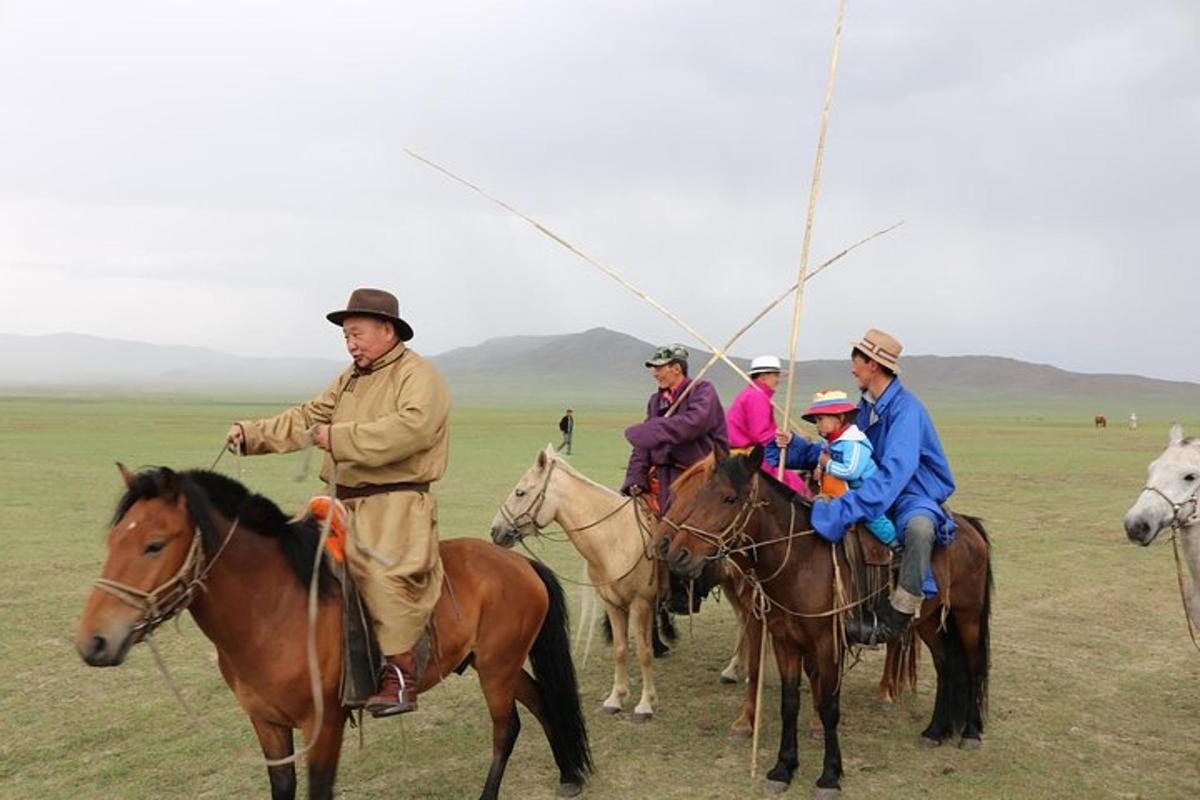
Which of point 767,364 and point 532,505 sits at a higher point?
point 767,364

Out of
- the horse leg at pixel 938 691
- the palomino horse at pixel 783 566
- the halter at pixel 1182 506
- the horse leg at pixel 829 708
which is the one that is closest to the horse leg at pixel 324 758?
the palomino horse at pixel 783 566

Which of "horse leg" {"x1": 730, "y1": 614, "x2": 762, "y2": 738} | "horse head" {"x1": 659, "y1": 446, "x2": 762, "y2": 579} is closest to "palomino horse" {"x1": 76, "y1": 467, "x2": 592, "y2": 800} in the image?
"horse head" {"x1": 659, "y1": 446, "x2": 762, "y2": 579}

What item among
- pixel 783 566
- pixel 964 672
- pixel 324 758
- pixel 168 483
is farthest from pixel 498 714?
pixel 964 672

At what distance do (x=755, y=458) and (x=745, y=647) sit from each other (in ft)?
9.10

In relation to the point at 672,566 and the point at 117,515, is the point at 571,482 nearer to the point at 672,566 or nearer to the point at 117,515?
the point at 672,566

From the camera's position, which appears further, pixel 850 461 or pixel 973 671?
pixel 973 671

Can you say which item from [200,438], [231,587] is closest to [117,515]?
[231,587]

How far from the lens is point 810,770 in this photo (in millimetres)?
5797

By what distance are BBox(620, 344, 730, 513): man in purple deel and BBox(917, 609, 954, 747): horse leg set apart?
79.7 inches

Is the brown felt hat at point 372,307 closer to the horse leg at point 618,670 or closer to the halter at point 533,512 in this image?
the halter at point 533,512

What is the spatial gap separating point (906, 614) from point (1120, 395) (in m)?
212

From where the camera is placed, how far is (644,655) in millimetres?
6730

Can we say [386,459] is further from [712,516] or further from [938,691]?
[938,691]

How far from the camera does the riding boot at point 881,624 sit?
221 inches
